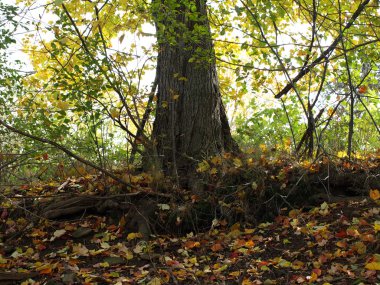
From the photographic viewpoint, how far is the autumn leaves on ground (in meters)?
3.52

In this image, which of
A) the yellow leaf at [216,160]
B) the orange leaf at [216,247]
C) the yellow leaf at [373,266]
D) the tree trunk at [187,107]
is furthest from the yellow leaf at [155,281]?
the tree trunk at [187,107]

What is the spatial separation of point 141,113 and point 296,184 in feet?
7.95

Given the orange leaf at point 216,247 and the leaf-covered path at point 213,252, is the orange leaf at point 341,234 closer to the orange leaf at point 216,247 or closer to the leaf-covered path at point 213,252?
the leaf-covered path at point 213,252

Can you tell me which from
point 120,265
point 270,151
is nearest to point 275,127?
point 270,151

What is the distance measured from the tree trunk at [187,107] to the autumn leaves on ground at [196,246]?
0.52 m

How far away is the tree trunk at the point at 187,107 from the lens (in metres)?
5.60

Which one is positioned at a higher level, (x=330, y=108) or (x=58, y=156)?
(x=330, y=108)

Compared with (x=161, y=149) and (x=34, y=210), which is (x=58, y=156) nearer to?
(x=34, y=210)

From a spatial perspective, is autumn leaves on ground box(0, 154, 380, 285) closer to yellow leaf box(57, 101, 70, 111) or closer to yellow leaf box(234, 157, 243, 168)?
yellow leaf box(234, 157, 243, 168)

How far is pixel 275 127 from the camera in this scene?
27.3 ft

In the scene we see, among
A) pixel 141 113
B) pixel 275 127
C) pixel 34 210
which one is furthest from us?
pixel 275 127

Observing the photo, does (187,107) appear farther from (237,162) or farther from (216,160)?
(237,162)

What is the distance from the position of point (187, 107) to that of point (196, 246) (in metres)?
2.17

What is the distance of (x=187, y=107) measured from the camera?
5.89m
